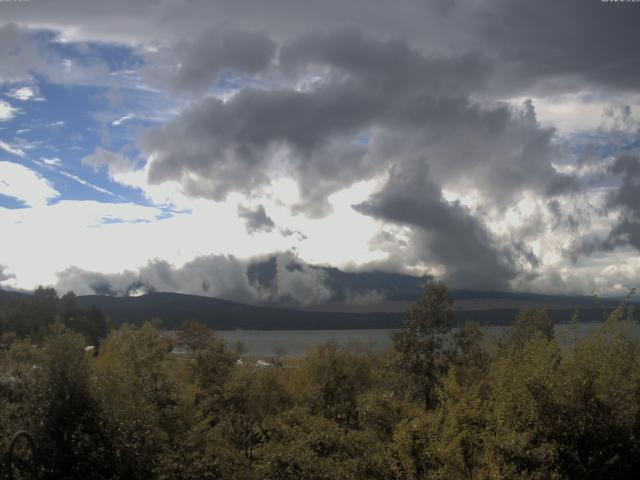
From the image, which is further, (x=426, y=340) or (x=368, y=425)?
(x=426, y=340)

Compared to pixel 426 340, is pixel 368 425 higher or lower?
lower

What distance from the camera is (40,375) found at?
2017cm

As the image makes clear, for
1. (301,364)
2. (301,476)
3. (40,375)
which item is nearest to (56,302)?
(301,364)

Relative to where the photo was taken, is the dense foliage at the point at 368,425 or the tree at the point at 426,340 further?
the tree at the point at 426,340

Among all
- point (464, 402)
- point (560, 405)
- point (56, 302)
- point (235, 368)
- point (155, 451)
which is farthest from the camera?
point (56, 302)

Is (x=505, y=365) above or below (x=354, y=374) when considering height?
above

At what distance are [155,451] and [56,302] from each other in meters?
100

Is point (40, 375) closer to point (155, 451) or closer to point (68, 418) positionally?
point (68, 418)

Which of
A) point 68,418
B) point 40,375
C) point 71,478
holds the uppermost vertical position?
point 40,375

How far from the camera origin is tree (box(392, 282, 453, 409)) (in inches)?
1358

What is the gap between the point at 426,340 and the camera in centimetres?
3500

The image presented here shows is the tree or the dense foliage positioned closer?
the dense foliage

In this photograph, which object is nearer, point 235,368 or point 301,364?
point 235,368

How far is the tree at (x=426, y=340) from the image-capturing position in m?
34.5
